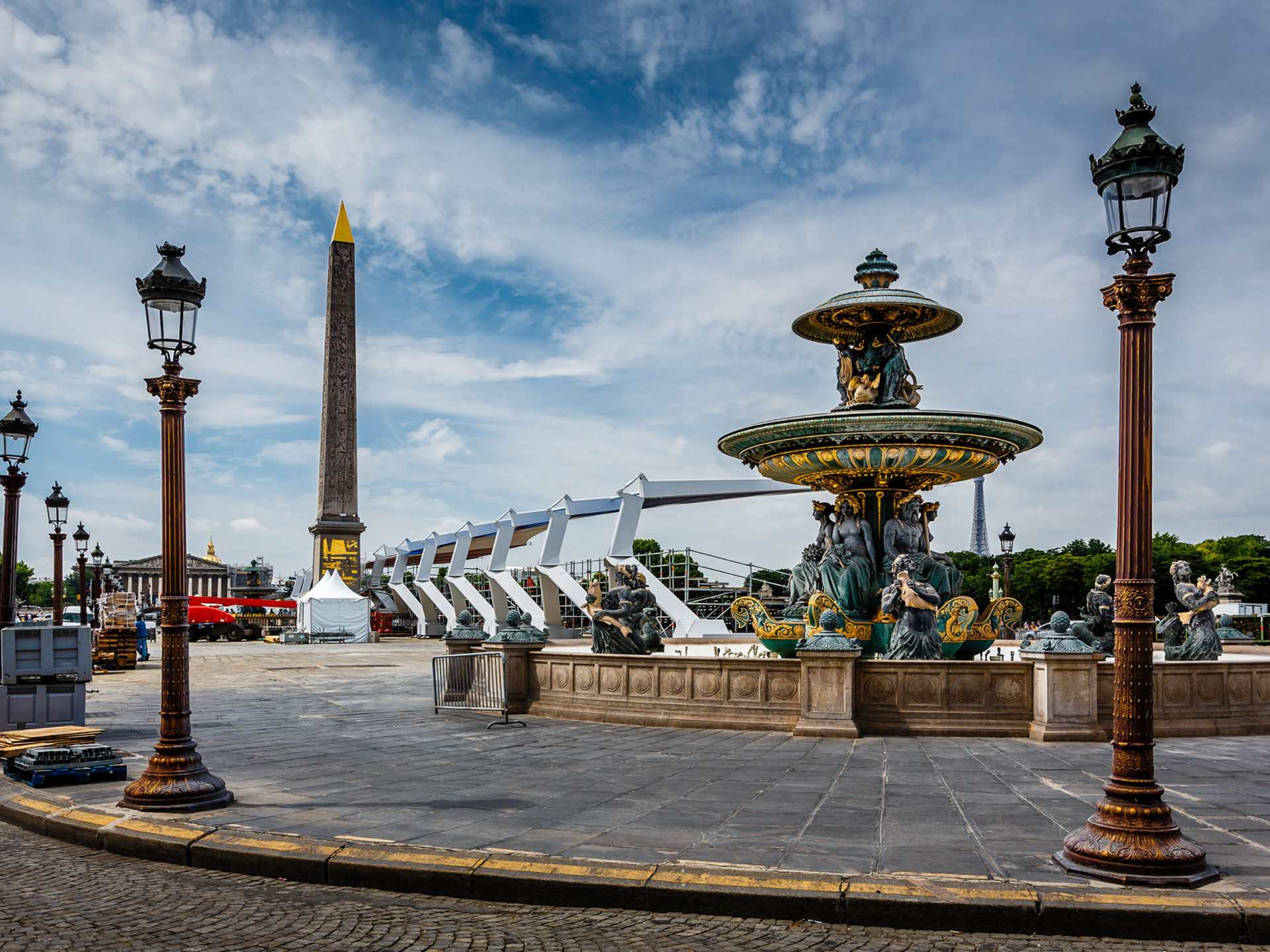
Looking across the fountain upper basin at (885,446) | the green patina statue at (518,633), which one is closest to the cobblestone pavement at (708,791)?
the green patina statue at (518,633)

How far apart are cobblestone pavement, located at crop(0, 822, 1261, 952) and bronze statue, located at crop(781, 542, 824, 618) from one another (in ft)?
38.3

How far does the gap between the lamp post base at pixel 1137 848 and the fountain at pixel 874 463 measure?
8.86m

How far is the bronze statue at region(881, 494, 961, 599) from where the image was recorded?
16422 mm

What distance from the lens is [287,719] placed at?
47.0 ft

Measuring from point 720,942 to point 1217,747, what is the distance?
7721 millimetres

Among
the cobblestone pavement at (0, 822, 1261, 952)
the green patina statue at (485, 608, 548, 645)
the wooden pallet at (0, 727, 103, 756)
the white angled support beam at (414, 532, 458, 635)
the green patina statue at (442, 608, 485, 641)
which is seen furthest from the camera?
the white angled support beam at (414, 532, 458, 635)

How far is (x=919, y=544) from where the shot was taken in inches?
685

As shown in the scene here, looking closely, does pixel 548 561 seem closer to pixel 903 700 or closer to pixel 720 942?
pixel 903 700

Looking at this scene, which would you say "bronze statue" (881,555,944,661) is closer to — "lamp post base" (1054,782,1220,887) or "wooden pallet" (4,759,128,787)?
"lamp post base" (1054,782,1220,887)

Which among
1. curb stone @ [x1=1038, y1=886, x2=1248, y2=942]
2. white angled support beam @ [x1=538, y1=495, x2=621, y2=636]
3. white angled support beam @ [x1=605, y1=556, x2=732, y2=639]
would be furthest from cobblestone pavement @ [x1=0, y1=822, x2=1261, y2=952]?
white angled support beam @ [x1=538, y1=495, x2=621, y2=636]

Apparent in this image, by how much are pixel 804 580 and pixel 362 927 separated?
497 inches

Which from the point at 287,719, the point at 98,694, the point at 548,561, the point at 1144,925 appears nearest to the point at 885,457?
the point at 287,719

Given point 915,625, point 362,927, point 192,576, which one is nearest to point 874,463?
point 915,625

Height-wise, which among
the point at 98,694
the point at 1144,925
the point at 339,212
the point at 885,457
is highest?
the point at 339,212
